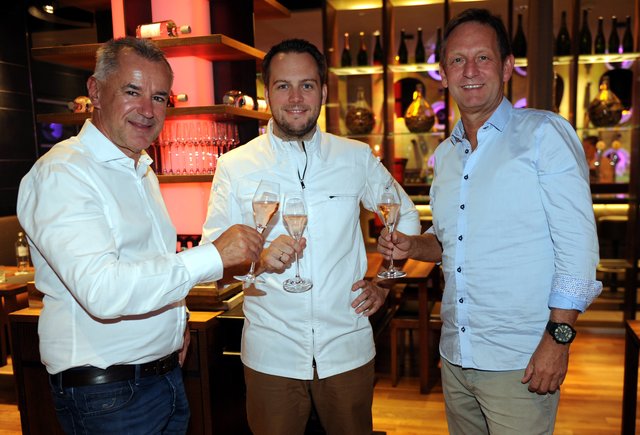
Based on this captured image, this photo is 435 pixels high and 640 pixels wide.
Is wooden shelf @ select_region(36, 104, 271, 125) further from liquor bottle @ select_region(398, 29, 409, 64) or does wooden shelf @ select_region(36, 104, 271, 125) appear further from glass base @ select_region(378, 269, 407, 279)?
liquor bottle @ select_region(398, 29, 409, 64)

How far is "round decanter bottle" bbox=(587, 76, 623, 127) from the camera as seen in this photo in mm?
5441

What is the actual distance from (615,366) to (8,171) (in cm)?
708

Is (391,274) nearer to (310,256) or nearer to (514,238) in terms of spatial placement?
(310,256)

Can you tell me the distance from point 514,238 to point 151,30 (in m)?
2.32

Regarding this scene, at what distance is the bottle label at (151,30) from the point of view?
304 centimetres

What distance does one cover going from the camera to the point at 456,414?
1.91 metres

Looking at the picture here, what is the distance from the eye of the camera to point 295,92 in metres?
2.07

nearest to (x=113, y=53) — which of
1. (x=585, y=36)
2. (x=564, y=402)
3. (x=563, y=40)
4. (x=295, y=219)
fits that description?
(x=295, y=219)

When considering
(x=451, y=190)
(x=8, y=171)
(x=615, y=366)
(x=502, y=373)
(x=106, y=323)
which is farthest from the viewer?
(x=8, y=171)

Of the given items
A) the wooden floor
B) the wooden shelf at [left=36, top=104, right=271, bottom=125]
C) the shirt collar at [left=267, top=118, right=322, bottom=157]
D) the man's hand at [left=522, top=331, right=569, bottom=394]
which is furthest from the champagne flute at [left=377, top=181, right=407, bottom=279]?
the wooden floor

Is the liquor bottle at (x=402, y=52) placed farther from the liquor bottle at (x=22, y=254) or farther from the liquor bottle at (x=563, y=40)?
the liquor bottle at (x=22, y=254)

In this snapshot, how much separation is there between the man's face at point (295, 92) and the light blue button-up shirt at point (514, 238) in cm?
60

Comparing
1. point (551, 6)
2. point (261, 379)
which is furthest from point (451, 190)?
point (551, 6)

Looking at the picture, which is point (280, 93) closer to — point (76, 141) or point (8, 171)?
point (76, 141)
